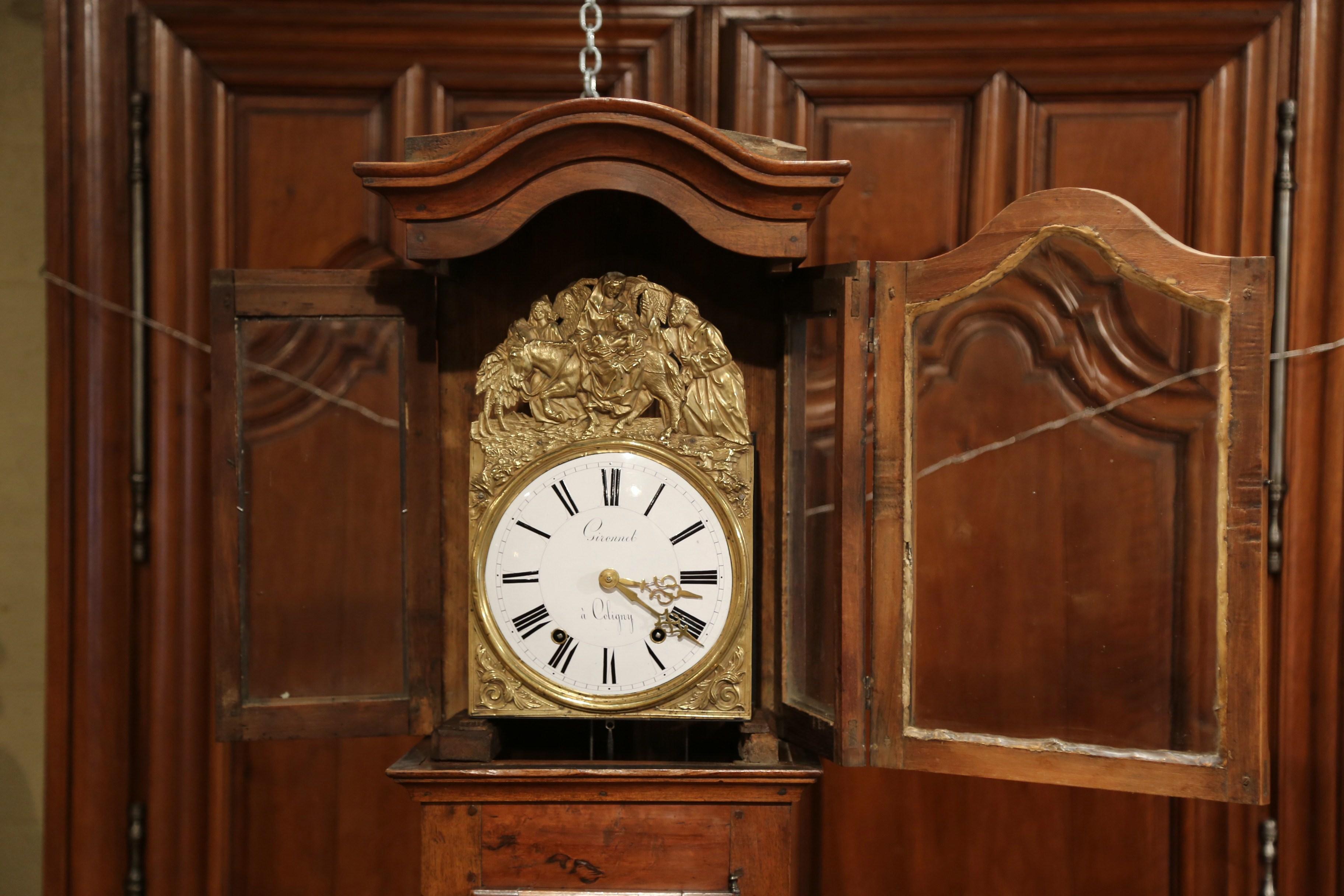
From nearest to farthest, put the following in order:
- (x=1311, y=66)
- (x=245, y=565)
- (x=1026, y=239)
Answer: (x=1026, y=239) < (x=245, y=565) < (x=1311, y=66)

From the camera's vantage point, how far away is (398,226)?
6.52 ft

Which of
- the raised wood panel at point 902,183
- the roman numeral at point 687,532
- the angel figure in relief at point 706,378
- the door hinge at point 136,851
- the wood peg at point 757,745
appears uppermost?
the raised wood panel at point 902,183

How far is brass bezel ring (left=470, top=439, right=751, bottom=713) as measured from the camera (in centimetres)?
148

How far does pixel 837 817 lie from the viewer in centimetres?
200

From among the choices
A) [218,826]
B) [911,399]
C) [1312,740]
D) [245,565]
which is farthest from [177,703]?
[1312,740]

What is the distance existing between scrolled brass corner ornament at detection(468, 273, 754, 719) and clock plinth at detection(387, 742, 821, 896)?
104 mm

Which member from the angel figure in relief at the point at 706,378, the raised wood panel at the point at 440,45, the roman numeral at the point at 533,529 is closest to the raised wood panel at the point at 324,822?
the roman numeral at the point at 533,529

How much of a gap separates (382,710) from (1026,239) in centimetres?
118

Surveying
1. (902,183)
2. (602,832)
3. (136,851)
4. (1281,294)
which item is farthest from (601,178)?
(136,851)

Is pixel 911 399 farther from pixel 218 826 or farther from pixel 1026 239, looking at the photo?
pixel 218 826

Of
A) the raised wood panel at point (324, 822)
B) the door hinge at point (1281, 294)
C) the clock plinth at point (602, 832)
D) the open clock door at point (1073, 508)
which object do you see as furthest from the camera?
the raised wood panel at point (324, 822)

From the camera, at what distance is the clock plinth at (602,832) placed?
145cm

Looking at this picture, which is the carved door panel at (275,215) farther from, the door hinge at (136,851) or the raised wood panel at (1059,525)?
the raised wood panel at (1059,525)

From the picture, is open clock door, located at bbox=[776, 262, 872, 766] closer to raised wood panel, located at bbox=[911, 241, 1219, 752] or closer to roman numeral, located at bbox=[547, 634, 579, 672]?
raised wood panel, located at bbox=[911, 241, 1219, 752]
